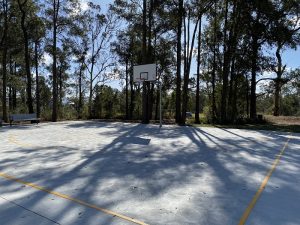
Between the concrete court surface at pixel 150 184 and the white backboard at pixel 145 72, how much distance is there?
7821 mm

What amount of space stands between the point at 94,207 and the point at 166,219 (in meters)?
0.91

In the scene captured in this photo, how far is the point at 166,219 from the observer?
3324 mm

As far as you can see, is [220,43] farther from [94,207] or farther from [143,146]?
[94,207]

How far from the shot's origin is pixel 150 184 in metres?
4.68

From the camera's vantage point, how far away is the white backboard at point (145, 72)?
15.5 metres

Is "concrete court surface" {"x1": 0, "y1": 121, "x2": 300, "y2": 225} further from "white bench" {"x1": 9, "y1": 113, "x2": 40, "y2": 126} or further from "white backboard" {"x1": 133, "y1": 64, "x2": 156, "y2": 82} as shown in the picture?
"white backboard" {"x1": 133, "y1": 64, "x2": 156, "y2": 82}

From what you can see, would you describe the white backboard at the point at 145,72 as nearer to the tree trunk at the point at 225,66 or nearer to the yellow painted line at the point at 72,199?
the tree trunk at the point at 225,66

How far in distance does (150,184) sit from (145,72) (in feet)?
38.0

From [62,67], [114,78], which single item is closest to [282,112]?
[114,78]

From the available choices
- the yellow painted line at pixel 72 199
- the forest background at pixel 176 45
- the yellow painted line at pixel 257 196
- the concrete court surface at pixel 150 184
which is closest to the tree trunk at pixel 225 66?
the forest background at pixel 176 45

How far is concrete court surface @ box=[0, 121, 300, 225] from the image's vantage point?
11.2 ft

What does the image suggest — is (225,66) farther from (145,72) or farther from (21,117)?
(21,117)

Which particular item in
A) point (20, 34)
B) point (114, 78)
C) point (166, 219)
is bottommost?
point (166, 219)

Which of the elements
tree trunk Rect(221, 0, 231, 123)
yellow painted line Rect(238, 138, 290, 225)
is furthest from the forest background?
yellow painted line Rect(238, 138, 290, 225)
